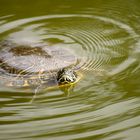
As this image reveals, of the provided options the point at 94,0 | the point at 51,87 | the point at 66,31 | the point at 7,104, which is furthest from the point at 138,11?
the point at 7,104

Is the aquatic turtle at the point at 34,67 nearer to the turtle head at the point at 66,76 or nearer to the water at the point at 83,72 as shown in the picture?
the turtle head at the point at 66,76

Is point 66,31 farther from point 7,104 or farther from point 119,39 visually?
point 7,104

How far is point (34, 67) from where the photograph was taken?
3.53 m

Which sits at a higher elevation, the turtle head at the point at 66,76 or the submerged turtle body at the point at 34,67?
the submerged turtle body at the point at 34,67

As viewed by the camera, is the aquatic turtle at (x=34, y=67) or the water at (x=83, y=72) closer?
the water at (x=83, y=72)

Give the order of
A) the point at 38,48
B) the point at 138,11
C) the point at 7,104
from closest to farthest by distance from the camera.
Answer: the point at 7,104
the point at 38,48
the point at 138,11

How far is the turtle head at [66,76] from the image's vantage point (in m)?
3.41

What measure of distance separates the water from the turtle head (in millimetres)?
79

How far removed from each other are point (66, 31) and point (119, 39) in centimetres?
65

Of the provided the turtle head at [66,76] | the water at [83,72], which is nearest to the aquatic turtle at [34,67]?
the turtle head at [66,76]

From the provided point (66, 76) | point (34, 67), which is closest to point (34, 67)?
point (34, 67)

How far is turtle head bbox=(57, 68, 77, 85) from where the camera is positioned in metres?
3.41

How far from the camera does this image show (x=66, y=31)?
14.9 feet

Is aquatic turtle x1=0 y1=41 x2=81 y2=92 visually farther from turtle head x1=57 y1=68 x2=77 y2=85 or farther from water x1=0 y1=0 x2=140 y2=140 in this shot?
water x1=0 y1=0 x2=140 y2=140
